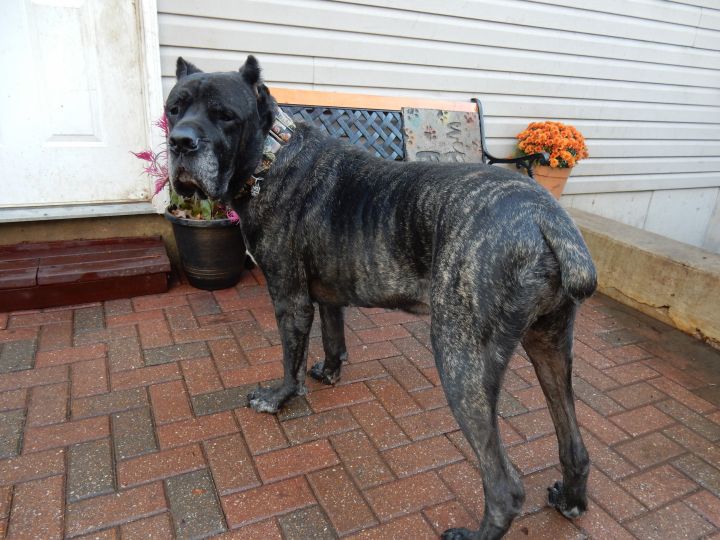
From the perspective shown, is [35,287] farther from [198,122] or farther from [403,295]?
[403,295]

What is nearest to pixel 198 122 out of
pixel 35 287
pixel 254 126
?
pixel 254 126

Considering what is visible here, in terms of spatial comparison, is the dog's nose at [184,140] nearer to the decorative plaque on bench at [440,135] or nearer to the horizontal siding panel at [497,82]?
the horizontal siding panel at [497,82]

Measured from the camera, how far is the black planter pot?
12.1 feet

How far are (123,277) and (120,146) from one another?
1032 mm

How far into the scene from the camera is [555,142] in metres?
5.06

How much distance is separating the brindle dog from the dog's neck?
0.03 metres

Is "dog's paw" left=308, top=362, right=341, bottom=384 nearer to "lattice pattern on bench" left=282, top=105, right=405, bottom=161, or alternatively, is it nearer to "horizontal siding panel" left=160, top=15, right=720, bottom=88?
"lattice pattern on bench" left=282, top=105, right=405, bottom=161

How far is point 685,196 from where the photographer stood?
7.14 metres

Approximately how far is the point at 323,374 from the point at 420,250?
1.27 m

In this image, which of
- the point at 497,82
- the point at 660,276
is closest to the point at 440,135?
the point at 497,82

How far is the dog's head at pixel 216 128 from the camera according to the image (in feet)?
6.63

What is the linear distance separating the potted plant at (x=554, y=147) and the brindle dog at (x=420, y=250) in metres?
3.38

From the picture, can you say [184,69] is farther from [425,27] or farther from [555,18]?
[555,18]

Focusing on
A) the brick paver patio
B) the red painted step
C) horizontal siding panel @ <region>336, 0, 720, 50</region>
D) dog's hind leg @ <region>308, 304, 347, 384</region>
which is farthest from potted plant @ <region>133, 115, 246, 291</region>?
horizontal siding panel @ <region>336, 0, 720, 50</region>
